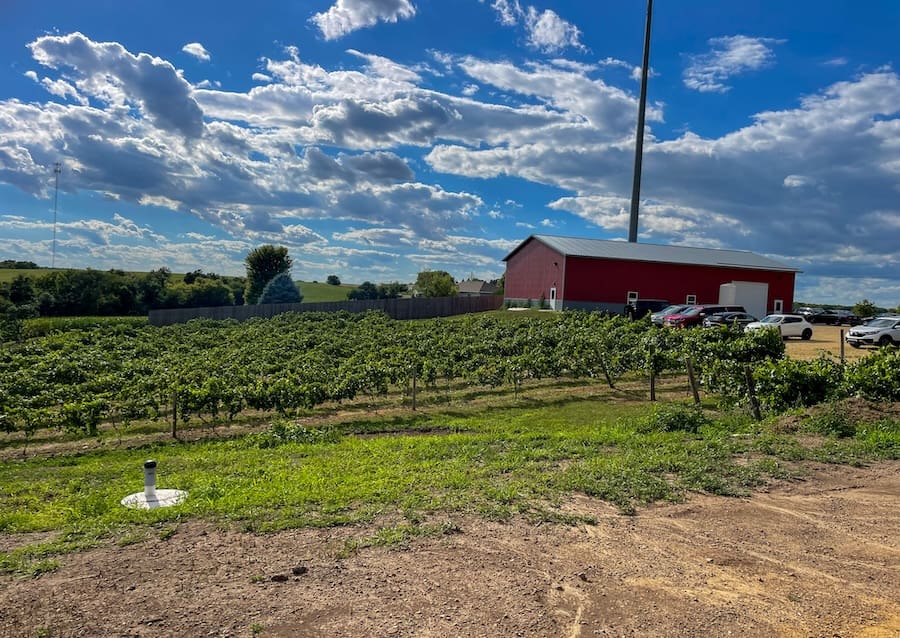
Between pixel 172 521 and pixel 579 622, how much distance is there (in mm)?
4110

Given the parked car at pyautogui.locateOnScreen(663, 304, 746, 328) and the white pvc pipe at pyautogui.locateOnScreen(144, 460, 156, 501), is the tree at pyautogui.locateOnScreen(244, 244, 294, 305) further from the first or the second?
the white pvc pipe at pyautogui.locateOnScreen(144, 460, 156, 501)

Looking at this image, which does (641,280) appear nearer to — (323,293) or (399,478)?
(399,478)

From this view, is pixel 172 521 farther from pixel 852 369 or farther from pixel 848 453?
pixel 852 369

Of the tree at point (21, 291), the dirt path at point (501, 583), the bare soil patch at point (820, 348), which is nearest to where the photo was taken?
the dirt path at point (501, 583)

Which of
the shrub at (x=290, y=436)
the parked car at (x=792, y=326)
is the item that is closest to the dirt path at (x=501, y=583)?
the shrub at (x=290, y=436)

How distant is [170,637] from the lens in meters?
3.61

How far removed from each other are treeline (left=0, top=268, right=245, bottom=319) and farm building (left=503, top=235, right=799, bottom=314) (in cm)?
4583

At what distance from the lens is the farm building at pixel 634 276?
138 ft

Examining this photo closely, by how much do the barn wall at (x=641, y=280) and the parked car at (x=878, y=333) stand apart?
57.7 ft

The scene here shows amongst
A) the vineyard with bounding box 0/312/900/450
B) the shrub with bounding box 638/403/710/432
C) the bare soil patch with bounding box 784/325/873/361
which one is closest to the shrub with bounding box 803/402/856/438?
the vineyard with bounding box 0/312/900/450

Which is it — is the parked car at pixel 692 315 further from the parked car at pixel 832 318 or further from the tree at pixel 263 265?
the tree at pixel 263 265

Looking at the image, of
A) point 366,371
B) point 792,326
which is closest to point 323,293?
point 792,326

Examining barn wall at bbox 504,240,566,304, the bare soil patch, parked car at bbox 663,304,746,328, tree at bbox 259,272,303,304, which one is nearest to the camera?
the bare soil patch

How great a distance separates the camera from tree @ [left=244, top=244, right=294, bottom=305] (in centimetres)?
8400
